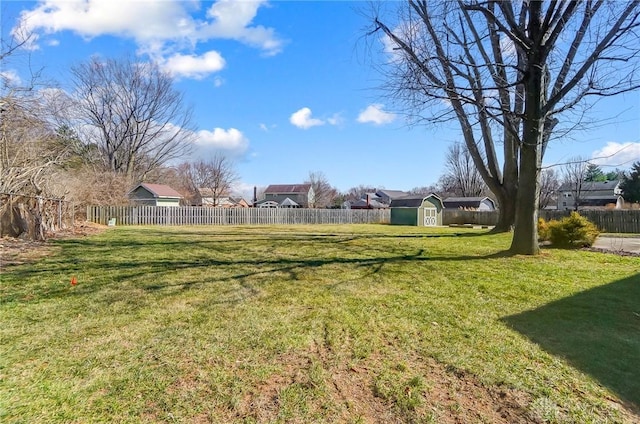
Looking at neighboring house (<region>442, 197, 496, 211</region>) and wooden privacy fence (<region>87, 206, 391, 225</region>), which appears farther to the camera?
neighboring house (<region>442, 197, 496, 211</region>)

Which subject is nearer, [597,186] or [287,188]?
[597,186]

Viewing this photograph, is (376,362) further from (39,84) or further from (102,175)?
(102,175)

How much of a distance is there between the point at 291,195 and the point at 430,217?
34746 millimetres

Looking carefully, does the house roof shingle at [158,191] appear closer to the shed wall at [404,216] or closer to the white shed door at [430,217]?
the shed wall at [404,216]

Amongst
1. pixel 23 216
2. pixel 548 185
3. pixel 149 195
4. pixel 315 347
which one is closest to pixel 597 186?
pixel 548 185

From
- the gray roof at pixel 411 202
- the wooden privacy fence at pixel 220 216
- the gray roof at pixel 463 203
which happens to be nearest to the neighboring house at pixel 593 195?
the gray roof at pixel 463 203

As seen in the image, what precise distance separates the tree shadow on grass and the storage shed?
2381 centimetres

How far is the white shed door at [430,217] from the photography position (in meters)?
28.9

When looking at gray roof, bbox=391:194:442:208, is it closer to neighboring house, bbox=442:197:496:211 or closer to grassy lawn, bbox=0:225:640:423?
neighboring house, bbox=442:197:496:211

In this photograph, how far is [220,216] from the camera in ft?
86.2

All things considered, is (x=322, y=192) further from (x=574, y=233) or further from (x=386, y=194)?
(x=574, y=233)

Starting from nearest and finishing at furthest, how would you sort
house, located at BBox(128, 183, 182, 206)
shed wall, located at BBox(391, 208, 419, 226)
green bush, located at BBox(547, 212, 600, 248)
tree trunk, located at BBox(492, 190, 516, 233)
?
green bush, located at BBox(547, 212, 600, 248) → tree trunk, located at BBox(492, 190, 516, 233) → shed wall, located at BBox(391, 208, 419, 226) → house, located at BBox(128, 183, 182, 206)

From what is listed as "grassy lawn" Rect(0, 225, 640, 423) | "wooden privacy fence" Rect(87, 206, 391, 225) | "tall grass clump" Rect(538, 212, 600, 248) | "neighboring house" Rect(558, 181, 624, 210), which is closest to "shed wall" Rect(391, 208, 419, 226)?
"wooden privacy fence" Rect(87, 206, 391, 225)

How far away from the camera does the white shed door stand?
28.9 m
